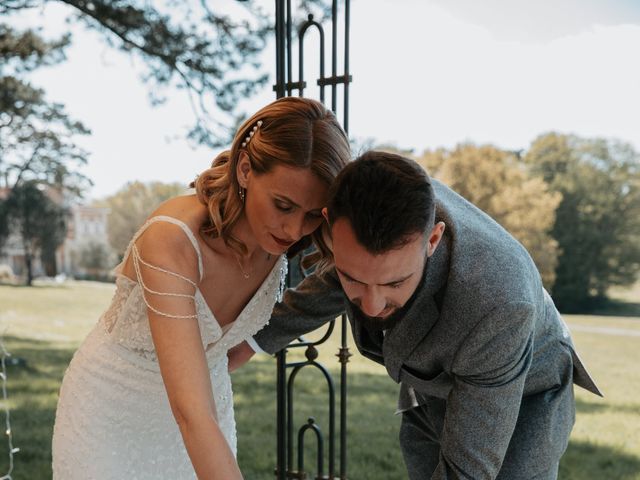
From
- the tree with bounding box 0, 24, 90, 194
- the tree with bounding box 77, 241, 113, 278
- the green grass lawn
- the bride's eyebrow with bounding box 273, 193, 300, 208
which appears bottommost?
the green grass lawn

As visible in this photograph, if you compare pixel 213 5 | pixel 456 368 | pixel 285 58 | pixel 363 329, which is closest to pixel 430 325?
pixel 456 368

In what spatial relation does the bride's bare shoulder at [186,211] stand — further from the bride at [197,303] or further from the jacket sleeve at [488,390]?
the jacket sleeve at [488,390]

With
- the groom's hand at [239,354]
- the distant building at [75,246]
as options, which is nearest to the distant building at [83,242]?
the distant building at [75,246]

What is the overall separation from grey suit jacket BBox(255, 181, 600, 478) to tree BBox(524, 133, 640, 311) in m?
8.60

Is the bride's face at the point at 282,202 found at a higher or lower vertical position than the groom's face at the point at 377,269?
higher

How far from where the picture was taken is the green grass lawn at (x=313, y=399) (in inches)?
174

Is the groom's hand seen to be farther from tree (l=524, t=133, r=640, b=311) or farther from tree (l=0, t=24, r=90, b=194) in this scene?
tree (l=524, t=133, r=640, b=311)

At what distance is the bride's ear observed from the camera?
1.35 meters

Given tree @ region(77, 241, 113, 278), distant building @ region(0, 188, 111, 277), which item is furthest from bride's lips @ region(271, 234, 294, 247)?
tree @ region(77, 241, 113, 278)

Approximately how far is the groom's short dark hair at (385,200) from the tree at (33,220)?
26.7ft

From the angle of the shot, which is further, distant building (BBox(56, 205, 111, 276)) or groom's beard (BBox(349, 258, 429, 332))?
distant building (BBox(56, 205, 111, 276))

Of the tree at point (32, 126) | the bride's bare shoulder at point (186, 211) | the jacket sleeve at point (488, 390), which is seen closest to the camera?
the jacket sleeve at point (488, 390)

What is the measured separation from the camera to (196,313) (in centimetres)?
135

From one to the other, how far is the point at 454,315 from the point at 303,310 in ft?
1.72
